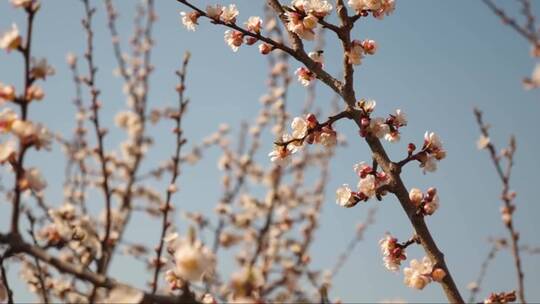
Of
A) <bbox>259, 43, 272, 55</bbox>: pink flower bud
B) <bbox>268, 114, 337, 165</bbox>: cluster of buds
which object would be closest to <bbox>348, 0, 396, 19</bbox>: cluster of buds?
<bbox>259, 43, 272, 55</bbox>: pink flower bud

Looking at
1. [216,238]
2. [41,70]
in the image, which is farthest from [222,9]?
[216,238]

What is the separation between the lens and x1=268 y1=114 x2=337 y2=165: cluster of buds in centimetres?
248

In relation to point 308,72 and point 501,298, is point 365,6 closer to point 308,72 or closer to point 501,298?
point 308,72

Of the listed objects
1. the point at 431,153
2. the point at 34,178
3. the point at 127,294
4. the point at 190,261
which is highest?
the point at 431,153

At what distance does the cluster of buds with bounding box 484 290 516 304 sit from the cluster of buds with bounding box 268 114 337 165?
1033 mm

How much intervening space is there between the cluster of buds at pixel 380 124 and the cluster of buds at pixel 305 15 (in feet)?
1.65

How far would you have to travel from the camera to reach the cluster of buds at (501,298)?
204 cm

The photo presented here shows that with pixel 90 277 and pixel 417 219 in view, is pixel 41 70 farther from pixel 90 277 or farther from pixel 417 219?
pixel 417 219

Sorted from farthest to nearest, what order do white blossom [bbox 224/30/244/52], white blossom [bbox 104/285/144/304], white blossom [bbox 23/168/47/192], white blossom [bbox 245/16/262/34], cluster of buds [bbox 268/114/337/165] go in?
white blossom [bbox 224/30/244/52], white blossom [bbox 245/16/262/34], cluster of buds [bbox 268/114/337/165], white blossom [bbox 23/168/47/192], white blossom [bbox 104/285/144/304]

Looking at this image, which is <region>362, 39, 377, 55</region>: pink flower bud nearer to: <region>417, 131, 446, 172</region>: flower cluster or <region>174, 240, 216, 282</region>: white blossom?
<region>417, 131, 446, 172</region>: flower cluster

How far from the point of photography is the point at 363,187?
231 centimetres

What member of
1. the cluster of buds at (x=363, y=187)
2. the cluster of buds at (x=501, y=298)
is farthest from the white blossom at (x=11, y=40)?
the cluster of buds at (x=501, y=298)

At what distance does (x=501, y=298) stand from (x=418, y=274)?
362 mm

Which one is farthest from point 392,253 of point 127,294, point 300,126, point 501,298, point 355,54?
point 127,294
